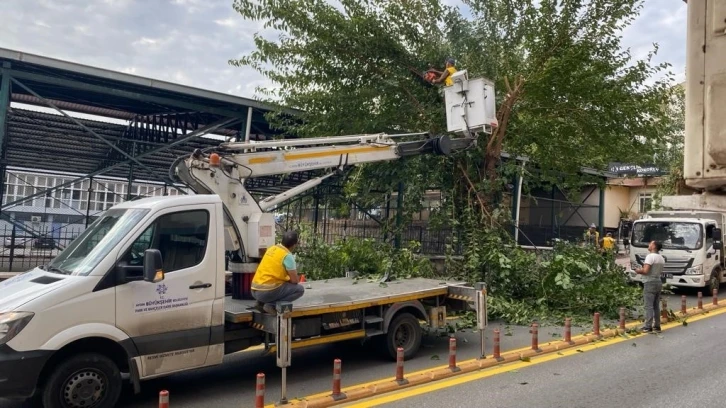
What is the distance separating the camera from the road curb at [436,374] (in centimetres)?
585

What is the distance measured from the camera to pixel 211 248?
243 inches

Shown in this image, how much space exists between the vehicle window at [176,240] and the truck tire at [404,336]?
3.02m

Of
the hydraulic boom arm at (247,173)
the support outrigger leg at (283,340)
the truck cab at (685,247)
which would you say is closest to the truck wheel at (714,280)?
the truck cab at (685,247)

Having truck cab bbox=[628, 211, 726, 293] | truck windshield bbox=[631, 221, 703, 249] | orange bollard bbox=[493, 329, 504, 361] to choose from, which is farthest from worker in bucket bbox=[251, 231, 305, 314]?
truck windshield bbox=[631, 221, 703, 249]

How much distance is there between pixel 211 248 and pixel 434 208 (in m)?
7.93

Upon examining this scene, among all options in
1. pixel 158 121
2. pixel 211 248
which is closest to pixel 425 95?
pixel 158 121

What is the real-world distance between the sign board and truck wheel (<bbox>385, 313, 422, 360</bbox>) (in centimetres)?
2021

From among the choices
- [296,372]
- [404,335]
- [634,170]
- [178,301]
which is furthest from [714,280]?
[178,301]

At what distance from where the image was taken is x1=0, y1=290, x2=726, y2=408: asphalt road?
6004 mm

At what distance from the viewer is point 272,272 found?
21.1 feet

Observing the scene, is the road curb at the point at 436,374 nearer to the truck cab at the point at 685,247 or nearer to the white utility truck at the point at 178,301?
the white utility truck at the point at 178,301

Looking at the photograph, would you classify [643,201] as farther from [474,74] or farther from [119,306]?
[119,306]

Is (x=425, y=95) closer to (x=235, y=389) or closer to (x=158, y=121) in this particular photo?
(x=158, y=121)

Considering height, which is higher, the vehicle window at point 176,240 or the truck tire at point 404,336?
the vehicle window at point 176,240
